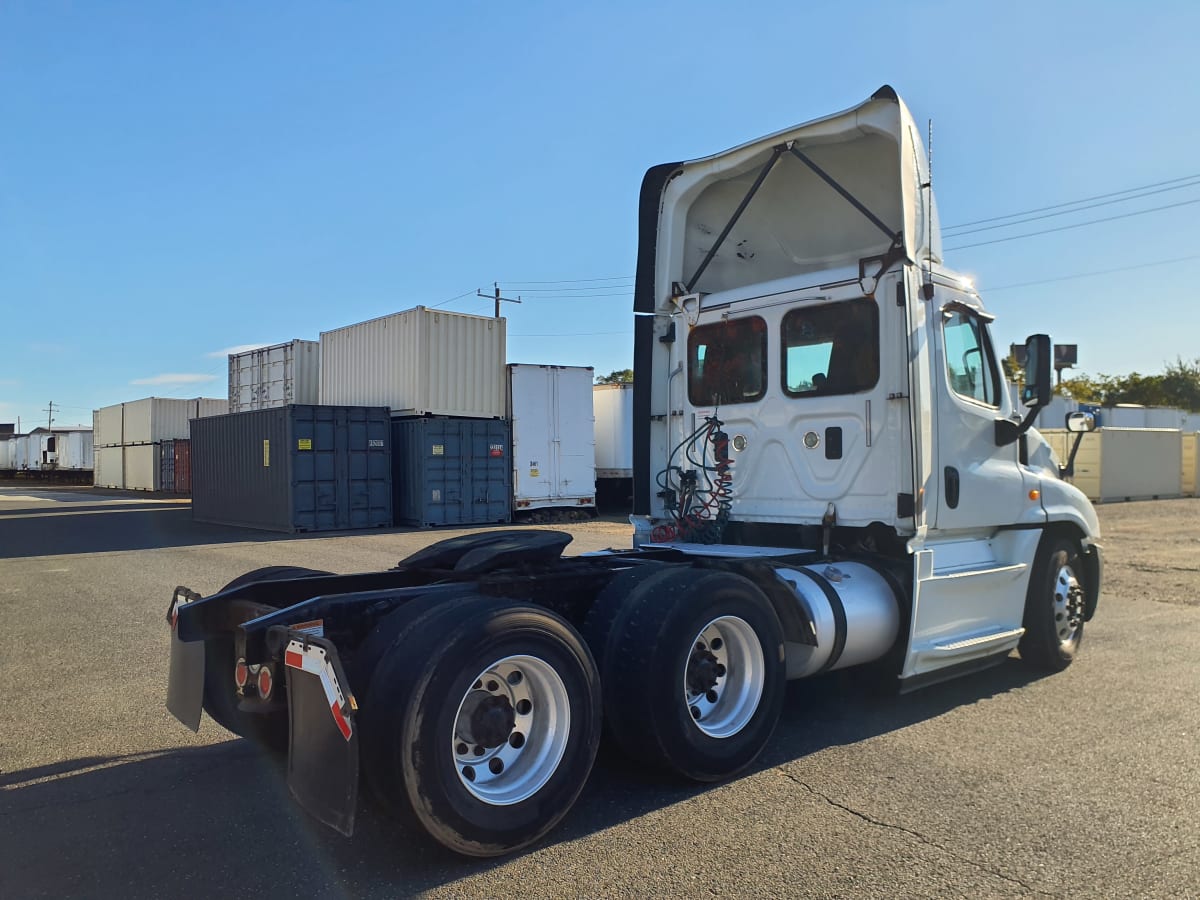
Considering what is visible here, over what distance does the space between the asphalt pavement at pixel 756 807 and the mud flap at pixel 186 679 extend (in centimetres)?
43

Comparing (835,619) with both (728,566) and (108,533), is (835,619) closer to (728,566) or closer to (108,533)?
(728,566)

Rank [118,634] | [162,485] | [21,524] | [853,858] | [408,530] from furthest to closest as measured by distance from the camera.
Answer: [162,485]
[21,524]
[408,530]
[118,634]
[853,858]

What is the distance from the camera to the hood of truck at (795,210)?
552cm

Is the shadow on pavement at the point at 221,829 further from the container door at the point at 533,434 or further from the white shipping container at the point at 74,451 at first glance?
the white shipping container at the point at 74,451

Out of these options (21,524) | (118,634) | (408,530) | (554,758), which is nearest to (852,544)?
(554,758)

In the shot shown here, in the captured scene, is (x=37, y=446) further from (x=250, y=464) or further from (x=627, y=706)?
(x=627, y=706)

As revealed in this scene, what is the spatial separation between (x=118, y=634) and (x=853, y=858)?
6.94 metres

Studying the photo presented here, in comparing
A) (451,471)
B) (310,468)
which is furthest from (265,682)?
(451,471)

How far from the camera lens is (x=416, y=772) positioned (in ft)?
10.4

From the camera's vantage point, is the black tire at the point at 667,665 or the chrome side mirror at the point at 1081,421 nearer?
the black tire at the point at 667,665

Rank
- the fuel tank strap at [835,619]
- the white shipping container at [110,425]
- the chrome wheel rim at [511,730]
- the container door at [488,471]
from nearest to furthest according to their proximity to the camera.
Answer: the chrome wheel rim at [511,730], the fuel tank strap at [835,619], the container door at [488,471], the white shipping container at [110,425]

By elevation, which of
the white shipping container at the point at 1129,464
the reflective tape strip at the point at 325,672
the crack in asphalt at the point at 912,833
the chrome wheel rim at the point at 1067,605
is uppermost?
the white shipping container at the point at 1129,464

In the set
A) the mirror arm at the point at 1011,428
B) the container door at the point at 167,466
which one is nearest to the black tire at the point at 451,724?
the mirror arm at the point at 1011,428

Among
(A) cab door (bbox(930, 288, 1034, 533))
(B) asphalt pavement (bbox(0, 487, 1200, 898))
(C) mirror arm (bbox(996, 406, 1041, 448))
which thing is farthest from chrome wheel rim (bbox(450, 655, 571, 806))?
(C) mirror arm (bbox(996, 406, 1041, 448))
